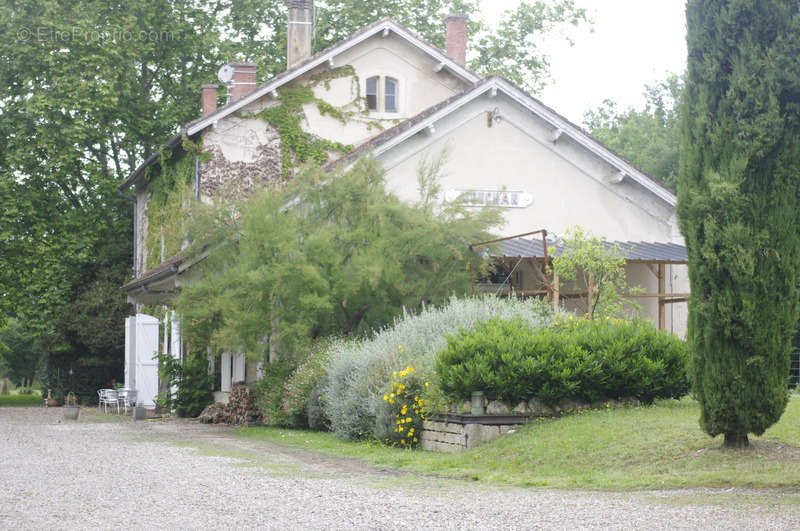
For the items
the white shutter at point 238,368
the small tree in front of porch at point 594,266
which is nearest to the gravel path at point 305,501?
the small tree in front of porch at point 594,266

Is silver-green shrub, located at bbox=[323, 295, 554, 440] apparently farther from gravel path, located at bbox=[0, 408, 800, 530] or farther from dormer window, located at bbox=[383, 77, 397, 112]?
dormer window, located at bbox=[383, 77, 397, 112]

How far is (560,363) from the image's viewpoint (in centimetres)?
1280

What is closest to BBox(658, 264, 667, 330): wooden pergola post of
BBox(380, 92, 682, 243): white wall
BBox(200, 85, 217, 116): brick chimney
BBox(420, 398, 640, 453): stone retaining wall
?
BBox(380, 92, 682, 243): white wall

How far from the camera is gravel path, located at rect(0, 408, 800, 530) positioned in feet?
25.1

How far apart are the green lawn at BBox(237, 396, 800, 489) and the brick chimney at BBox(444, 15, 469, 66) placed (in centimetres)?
1730

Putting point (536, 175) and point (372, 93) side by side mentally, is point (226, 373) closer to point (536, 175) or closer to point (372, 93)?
point (536, 175)

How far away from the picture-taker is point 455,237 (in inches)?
725

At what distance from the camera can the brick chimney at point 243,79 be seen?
2941cm

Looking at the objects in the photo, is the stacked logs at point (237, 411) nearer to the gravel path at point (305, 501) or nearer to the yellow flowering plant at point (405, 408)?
the yellow flowering plant at point (405, 408)

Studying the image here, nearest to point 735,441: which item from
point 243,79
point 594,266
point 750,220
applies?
point 750,220

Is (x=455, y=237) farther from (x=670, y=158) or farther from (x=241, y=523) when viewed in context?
(x=670, y=158)

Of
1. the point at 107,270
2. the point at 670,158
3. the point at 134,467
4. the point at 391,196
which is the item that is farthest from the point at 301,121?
the point at 670,158

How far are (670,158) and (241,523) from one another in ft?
135

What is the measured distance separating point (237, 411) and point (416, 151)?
661 cm
